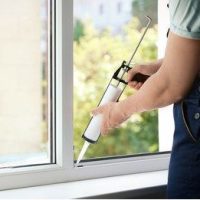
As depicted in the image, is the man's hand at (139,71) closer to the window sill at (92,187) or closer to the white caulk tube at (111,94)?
the white caulk tube at (111,94)

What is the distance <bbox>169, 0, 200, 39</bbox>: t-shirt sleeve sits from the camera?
94 cm

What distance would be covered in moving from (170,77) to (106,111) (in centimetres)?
24

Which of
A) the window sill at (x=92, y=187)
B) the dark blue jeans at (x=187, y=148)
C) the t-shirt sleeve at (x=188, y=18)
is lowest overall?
the window sill at (x=92, y=187)

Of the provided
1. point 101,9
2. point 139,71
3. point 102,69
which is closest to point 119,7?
point 101,9

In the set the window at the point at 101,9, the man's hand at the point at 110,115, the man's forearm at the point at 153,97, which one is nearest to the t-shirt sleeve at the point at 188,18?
the man's forearm at the point at 153,97

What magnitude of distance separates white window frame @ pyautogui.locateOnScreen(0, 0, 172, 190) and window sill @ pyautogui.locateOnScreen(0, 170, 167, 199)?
29mm

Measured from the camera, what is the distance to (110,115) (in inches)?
45.1

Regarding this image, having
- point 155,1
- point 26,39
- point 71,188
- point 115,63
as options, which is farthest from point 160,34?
point 71,188

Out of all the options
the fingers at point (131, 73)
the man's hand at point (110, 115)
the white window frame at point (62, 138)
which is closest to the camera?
the man's hand at point (110, 115)

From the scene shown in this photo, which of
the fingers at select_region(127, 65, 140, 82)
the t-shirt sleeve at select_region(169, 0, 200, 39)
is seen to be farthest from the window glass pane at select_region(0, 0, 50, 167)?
the t-shirt sleeve at select_region(169, 0, 200, 39)

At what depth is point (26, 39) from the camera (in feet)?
4.66

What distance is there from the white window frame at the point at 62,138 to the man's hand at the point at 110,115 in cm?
24

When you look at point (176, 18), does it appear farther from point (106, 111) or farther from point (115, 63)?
point (115, 63)

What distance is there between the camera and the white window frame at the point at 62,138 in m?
1.37
